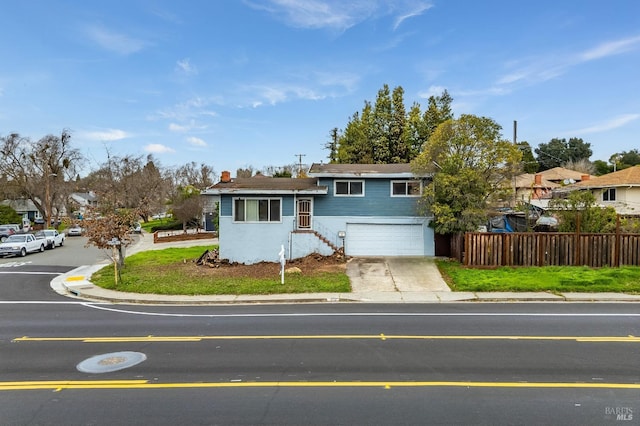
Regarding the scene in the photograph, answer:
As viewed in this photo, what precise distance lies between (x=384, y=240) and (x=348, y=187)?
12.2 ft

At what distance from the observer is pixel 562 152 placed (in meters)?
79.2

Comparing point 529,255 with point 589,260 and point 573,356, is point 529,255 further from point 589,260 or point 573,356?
point 573,356

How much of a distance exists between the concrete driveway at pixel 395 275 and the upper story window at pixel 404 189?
3704 millimetres

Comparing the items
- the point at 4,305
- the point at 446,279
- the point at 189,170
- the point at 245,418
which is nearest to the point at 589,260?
the point at 446,279

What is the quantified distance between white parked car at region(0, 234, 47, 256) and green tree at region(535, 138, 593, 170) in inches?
3315

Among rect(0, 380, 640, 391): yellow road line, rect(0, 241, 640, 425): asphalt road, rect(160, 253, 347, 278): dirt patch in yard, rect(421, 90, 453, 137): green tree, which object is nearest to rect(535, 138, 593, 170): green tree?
rect(421, 90, 453, 137): green tree

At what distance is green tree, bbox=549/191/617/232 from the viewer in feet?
64.2

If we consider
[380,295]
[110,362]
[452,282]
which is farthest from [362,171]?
A: [110,362]

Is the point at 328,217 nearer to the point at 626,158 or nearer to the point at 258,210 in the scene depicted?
the point at 258,210

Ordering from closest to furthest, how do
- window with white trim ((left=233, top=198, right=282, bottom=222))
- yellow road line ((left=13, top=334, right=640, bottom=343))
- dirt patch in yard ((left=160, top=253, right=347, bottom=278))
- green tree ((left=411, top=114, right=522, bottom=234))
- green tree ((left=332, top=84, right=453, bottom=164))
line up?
yellow road line ((left=13, top=334, right=640, bottom=343)) → dirt patch in yard ((left=160, top=253, right=347, bottom=278)) → green tree ((left=411, top=114, right=522, bottom=234)) → window with white trim ((left=233, top=198, right=282, bottom=222)) → green tree ((left=332, top=84, right=453, bottom=164))

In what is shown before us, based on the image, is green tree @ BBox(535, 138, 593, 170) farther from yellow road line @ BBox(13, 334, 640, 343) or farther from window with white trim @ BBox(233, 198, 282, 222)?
yellow road line @ BBox(13, 334, 640, 343)

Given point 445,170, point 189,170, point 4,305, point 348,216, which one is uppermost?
point 189,170

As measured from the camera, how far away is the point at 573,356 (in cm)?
790

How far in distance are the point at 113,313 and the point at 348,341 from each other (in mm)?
8267
